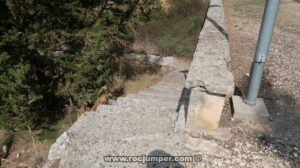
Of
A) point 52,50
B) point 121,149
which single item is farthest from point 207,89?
point 52,50

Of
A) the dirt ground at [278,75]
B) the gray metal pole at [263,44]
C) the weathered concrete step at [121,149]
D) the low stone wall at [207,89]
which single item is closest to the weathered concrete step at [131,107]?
the low stone wall at [207,89]

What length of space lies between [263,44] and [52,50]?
9.64ft

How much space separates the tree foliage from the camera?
328 cm

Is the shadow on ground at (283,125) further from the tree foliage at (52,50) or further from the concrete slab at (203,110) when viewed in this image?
the tree foliage at (52,50)

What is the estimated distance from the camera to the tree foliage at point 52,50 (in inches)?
129

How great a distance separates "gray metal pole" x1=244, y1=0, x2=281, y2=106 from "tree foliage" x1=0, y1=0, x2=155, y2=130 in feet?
6.90

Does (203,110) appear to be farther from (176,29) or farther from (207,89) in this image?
(176,29)

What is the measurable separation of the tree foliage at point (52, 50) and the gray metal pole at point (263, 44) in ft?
6.90

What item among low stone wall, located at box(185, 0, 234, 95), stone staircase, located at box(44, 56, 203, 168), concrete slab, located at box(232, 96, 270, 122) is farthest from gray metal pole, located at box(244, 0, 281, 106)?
stone staircase, located at box(44, 56, 203, 168)

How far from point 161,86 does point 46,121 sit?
241cm

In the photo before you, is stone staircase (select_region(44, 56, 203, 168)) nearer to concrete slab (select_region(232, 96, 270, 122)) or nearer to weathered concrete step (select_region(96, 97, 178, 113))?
weathered concrete step (select_region(96, 97, 178, 113))

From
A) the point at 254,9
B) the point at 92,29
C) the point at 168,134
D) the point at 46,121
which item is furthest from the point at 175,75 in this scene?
the point at 254,9

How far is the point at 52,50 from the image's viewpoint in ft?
12.2

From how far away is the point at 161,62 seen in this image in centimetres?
689
